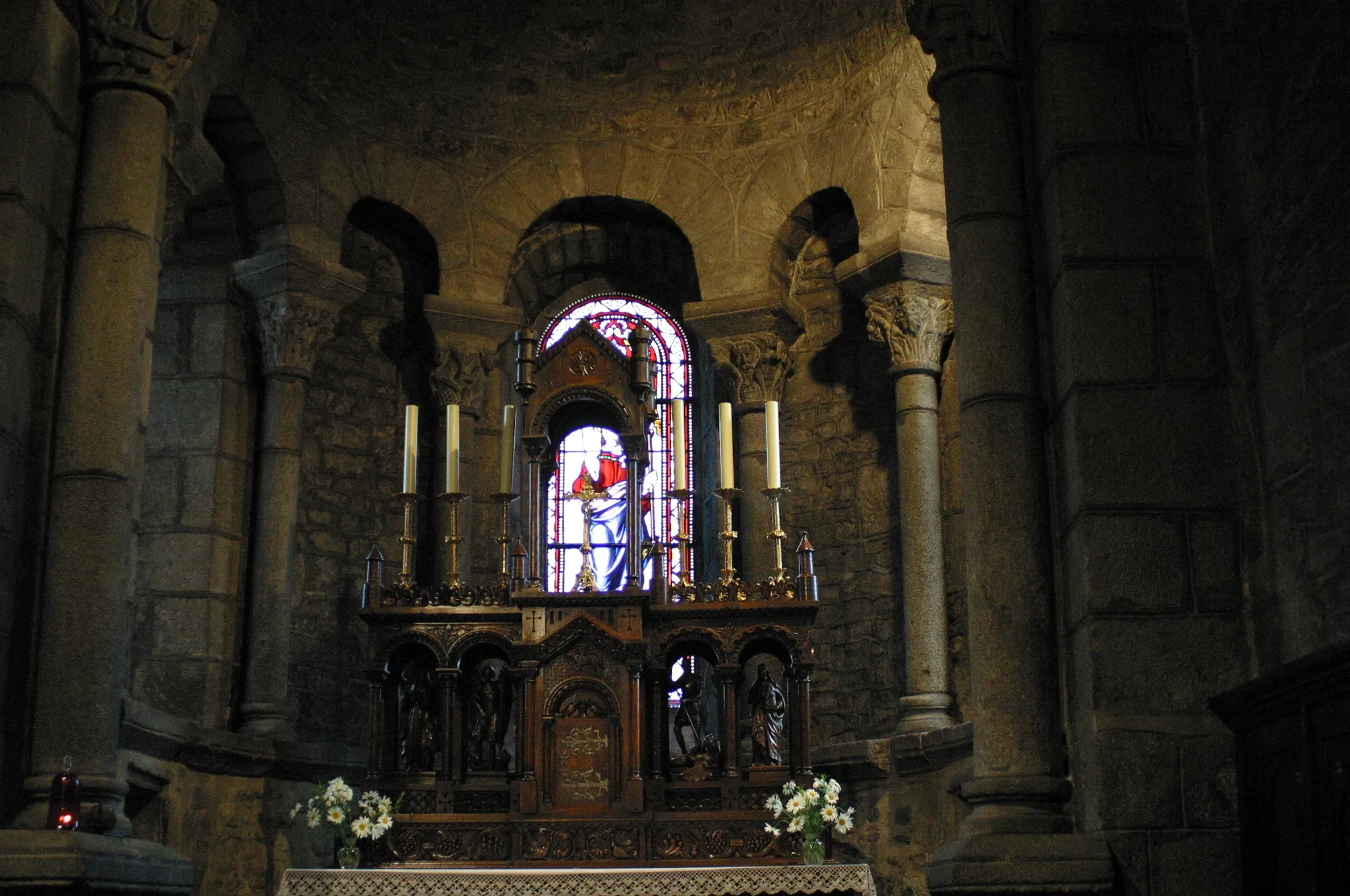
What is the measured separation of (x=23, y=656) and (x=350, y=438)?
473 cm

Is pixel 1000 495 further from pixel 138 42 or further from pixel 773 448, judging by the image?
pixel 138 42

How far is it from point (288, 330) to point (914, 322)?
391cm

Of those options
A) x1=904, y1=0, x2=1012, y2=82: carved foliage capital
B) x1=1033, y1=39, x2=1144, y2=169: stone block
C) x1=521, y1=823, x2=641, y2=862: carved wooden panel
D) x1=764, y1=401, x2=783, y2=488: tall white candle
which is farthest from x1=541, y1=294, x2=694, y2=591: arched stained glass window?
x1=1033, y1=39, x2=1144, y2=169: stone block

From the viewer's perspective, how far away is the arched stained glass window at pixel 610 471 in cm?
1063

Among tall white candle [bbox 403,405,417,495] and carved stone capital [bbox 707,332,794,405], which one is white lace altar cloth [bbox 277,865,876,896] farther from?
carved stone capital [bbox 707,332,794,405]

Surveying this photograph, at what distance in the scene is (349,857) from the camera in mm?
7367

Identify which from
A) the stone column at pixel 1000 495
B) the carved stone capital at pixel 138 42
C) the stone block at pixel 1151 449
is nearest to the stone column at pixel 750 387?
the stone column at pixel 1000 495

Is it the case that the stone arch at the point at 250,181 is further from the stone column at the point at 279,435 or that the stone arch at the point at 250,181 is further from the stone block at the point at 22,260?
the stone block at the point at 22,260

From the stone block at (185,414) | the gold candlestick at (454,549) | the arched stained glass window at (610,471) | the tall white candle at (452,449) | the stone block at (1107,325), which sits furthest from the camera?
the arched stained glass window at (610,471)

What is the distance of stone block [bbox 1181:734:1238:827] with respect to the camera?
4.93 m

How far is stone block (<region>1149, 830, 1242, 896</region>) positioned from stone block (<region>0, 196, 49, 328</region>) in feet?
14.6

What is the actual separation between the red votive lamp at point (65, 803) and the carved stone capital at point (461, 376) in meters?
5.17

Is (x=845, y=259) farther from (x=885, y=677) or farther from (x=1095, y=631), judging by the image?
(x=1095, y=631)

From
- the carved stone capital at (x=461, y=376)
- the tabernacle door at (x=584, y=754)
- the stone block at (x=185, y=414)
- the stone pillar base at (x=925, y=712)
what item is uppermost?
the carved stone capital at (x=461, y=376)
